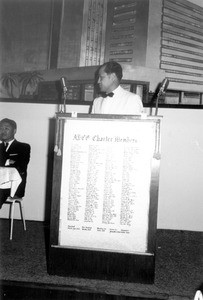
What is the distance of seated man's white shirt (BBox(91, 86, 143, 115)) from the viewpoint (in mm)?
2566

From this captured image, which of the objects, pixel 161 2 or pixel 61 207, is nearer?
pixel 61 207

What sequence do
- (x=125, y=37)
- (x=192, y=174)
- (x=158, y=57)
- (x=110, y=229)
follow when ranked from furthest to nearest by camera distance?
(x=125, y=37), (x=158, y=57), (x=192, y=174), (x=110, y=229)

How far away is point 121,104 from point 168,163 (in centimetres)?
140

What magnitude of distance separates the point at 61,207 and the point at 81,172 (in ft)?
0.94

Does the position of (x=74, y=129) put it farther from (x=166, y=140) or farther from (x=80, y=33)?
(x=80, y=33)

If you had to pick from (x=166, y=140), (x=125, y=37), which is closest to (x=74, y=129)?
(x=166, y=140)

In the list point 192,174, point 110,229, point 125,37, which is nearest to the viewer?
point 110,229

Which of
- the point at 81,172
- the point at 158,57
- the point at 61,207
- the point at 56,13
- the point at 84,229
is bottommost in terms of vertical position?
the point at 84,229

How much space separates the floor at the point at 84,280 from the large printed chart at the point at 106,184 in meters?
0.26

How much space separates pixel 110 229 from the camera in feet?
6.93

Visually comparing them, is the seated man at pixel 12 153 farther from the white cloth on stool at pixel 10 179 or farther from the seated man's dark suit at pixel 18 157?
the white cloth on stool at pixel 10 179

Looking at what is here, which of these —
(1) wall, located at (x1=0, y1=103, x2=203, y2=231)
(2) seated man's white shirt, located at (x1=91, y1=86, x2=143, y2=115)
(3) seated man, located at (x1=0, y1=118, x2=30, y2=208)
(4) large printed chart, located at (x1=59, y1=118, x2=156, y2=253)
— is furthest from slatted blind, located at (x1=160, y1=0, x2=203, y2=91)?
(4) large printed chart, located at (x1=59, y1=118, x2=156, y2=253)

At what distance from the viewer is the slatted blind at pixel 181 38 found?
414cm

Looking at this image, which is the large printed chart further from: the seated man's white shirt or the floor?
the seated man's white shirt
